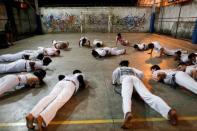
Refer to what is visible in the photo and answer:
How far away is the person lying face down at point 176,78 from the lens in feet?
12.9

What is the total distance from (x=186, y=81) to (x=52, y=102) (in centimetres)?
301

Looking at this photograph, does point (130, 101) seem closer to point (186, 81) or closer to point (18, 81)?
point (186, 81)

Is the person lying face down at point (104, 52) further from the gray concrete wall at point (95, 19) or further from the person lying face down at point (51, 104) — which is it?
the gray concrete wall at point (95, 19)

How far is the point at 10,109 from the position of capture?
3.58 meters

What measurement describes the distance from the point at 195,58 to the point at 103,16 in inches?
613

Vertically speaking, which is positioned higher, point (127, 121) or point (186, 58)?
point (186, 58)

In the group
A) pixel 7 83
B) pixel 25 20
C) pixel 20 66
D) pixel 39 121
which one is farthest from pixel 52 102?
pixel 25 20

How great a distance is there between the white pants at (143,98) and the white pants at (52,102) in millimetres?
1160

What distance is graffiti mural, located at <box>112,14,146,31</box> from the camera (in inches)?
800

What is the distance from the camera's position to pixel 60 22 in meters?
20.3

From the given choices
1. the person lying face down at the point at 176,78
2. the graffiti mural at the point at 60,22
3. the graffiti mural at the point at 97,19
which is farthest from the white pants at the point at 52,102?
the graffiti mural at the point at 60,22

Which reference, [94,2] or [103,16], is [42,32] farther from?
[94,2]

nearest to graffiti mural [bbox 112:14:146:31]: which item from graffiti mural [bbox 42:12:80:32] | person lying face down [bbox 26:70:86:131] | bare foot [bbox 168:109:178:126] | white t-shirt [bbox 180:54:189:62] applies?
graffiti mural [bbox 42:12:80:32]

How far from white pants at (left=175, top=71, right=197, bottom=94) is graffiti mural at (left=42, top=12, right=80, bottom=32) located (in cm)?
1757
